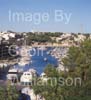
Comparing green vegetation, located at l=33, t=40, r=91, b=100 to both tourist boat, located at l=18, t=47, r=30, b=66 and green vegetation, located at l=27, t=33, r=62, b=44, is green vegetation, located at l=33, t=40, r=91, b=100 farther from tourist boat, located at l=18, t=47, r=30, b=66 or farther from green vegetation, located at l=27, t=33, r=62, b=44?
tourist boat, located at l=18, t=47, r=30, b=66

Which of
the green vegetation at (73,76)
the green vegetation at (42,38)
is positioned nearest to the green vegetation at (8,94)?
the green vegetation at (73,76)

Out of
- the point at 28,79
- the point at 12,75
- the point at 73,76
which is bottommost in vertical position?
the point at 12,75

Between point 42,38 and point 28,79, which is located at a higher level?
point 42,38

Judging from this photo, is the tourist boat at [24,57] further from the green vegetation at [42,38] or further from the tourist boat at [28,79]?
the tourist boat at [28,79]

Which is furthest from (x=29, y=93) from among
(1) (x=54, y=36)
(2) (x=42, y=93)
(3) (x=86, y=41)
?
(1) (x=54, y=36)

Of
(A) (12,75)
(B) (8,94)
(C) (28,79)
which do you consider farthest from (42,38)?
(B) (8,94)

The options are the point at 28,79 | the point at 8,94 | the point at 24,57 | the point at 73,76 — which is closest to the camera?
the point at 8,94

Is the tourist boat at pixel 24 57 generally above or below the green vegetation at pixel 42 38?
below

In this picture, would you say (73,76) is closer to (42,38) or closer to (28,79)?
(28,79)

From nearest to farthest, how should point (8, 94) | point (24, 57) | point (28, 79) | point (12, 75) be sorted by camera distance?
point (8, 94) → point (28, 79) → point (12, 75) → point (24, 57)
